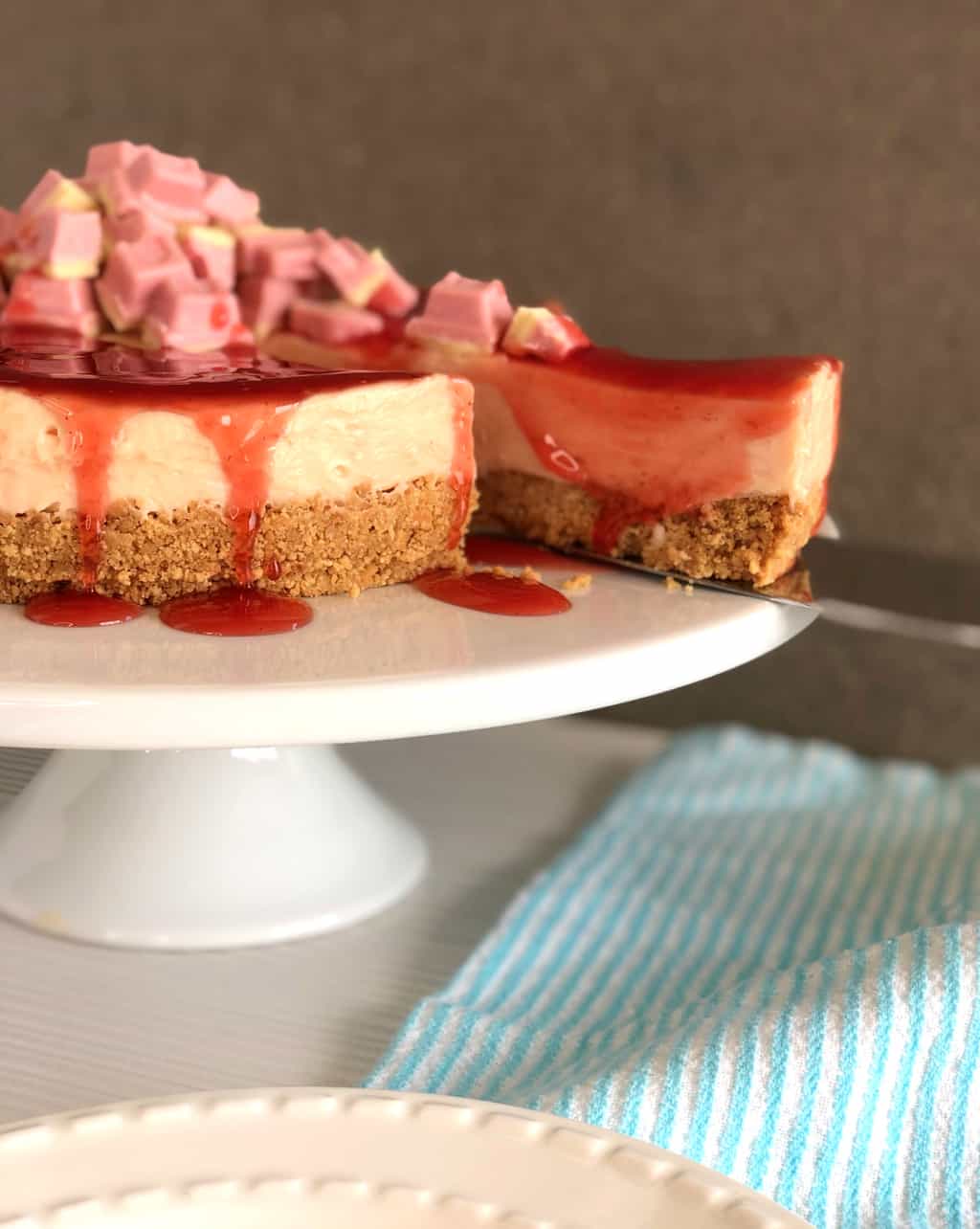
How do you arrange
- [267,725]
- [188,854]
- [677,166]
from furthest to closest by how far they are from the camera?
[677,166] < [188,854] < [267,725]

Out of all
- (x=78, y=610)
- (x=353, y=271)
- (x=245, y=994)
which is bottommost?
(x=245, y=994)

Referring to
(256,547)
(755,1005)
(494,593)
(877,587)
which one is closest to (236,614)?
(256,547)

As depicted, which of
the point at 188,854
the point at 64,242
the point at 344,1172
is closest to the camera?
the point at 344,1172

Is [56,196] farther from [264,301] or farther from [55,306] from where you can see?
[264,301]

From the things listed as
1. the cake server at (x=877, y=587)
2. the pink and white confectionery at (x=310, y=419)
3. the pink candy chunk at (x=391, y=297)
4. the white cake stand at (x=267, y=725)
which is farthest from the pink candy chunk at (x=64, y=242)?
the cake server at (x=877, y=587)

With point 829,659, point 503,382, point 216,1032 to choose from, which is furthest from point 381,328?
point 829,659

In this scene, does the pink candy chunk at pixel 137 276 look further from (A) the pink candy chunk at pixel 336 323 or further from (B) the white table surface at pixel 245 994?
(B) the white table surface at pixel 245 994
